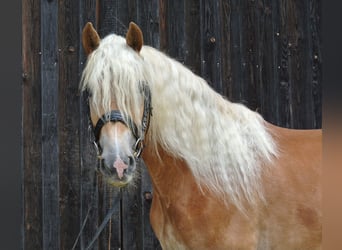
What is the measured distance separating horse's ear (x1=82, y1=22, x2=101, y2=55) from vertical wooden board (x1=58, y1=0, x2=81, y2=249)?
145 cm

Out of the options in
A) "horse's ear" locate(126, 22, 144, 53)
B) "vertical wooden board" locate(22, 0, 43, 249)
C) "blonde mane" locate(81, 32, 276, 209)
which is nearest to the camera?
"horse's ear" locate(126, 22, 144, 53)

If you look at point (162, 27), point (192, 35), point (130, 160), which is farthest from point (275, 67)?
point (130, 160)

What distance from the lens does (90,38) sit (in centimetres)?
267

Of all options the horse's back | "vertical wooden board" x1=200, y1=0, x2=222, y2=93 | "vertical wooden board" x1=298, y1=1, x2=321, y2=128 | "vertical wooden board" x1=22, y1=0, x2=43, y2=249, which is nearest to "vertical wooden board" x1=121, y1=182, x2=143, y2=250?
"vertical wooden board" x1=22, y1=0, x2=43, y2=249

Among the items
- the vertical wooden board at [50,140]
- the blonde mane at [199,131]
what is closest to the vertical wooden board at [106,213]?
the vertical wooden board at [50,140]

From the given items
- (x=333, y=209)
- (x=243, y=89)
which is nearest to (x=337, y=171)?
(x=333, y=209)

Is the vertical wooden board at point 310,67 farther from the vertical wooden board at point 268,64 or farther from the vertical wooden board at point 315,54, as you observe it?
the vertical wooden board at point 268,64

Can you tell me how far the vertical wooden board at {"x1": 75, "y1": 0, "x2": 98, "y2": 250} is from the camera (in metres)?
4.09

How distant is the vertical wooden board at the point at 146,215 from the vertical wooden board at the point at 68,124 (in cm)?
48

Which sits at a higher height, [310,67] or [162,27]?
[162,27]

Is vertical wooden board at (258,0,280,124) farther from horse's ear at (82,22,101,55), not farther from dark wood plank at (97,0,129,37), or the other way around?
horse's ear at (82,22,101,55)

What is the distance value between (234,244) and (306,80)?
79.6 inches

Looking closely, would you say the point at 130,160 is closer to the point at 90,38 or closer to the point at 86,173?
the point at 90,38

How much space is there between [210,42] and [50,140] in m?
1.41
